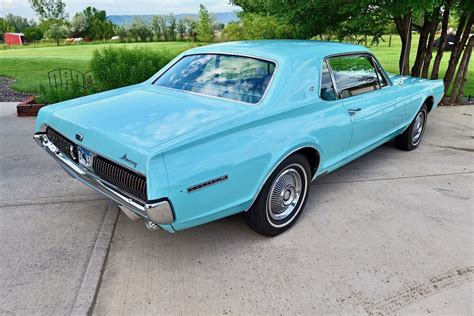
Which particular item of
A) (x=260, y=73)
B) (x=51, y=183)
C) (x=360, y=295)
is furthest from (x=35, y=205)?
(x=360, y=295)

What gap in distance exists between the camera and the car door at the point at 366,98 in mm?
3492

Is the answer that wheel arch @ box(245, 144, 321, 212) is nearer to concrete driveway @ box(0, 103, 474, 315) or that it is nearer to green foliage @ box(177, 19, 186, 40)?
concrete driveway @ box(0, 103, 474, 315)

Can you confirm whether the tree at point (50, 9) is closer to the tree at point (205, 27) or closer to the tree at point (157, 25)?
the tree at point (157, 25)

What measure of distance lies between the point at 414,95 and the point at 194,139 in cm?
340

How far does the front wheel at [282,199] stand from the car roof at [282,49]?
0.90m

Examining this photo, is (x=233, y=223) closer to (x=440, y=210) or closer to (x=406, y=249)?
(x=406, y=249)

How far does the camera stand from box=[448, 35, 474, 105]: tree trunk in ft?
24.4

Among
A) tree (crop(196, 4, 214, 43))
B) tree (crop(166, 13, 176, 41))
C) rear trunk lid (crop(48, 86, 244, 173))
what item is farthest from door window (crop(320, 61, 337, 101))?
tree (crop(166, 13, 176, 41))

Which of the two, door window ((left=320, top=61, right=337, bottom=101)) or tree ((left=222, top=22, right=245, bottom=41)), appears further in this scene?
tree ((left=222, top=22, right=245, bottom=41))

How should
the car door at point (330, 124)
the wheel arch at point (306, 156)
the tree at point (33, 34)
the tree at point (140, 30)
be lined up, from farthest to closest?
the tree at point (33, 34), the tree at point (140, 30), the car door at point (330, 124), the wheel arch at point (306, 156)

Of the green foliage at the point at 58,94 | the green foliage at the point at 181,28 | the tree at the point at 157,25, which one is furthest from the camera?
the green foliage at the point at 181,28

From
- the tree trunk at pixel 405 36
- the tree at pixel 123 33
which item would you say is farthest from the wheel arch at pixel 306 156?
the tree at pixel 123 33

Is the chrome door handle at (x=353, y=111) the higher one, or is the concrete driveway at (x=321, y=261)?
the chrome door handle at (x=353, y=111)

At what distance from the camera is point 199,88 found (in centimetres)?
323
